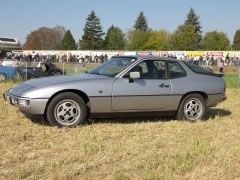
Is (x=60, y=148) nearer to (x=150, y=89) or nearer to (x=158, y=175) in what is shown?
(x=158, y=175)

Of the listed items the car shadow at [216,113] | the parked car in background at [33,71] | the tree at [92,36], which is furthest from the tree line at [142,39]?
the car shadow at [216,113]

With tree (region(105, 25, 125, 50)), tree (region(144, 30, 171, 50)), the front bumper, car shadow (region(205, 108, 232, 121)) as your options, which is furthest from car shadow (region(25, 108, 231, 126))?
tree (region(105, 25, 125, 50))

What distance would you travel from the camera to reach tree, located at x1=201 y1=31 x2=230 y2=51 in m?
96.2

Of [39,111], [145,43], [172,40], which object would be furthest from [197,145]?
[145,43]

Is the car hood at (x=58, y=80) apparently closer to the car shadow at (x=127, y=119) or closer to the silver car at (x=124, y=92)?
the silver car at (x=124, y=92)

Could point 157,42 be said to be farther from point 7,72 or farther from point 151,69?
point 151,69

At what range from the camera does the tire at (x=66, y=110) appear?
870 centimetres

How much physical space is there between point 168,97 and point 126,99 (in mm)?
967

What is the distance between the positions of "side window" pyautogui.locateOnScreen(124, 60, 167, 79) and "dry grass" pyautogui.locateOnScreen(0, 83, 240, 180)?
0.91m

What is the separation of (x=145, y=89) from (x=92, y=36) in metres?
97.6

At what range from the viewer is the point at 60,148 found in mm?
6977

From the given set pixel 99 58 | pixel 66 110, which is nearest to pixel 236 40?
pixel 99 58

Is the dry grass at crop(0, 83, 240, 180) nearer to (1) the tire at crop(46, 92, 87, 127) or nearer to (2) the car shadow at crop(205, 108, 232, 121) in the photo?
(1) the tire at crop(46, 92, 87, 127)

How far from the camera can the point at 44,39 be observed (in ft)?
388
